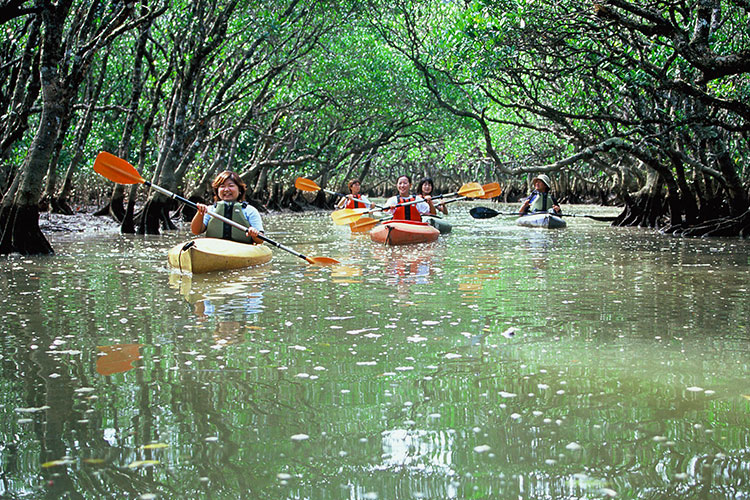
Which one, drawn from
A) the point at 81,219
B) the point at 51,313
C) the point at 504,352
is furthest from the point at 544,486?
the point at 81,219

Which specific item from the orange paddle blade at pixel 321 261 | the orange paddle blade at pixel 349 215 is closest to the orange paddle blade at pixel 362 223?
the orange paddle blade at pixel 349 215

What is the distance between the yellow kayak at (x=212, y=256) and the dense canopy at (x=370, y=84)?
9.03ft

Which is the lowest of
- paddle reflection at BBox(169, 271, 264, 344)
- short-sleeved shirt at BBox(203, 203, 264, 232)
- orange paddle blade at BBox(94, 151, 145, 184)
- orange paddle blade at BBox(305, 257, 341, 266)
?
paddle reflection at BBox(169, 271, 264, 344)

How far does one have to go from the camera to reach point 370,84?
2659cm

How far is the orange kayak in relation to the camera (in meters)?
14.4

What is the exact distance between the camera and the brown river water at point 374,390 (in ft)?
9.55

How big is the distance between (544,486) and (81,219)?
19.7 m

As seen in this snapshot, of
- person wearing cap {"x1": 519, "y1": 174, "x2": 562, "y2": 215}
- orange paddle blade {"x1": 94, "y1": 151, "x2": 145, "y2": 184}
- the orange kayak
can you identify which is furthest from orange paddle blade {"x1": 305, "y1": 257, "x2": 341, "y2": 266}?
person wearing cap {"x1": 519, "y1": 174, "x2": 562, "y2": 215}

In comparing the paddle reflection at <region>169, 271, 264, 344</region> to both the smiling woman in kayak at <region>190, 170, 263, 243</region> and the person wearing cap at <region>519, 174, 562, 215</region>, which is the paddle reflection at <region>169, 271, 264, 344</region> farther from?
the person wearing cap at <region>519, 174, 562, 215</region>

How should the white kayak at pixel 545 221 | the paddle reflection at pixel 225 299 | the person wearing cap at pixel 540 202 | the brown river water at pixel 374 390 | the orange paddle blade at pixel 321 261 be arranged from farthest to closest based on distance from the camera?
the person wearing cap at pixel 540 202 < the white kayak at pixel 545 221 < the orange paddle blade at pixel 321 261 < the paddle reflection at pixel 225 299 < the brown river water at pixel 374 390

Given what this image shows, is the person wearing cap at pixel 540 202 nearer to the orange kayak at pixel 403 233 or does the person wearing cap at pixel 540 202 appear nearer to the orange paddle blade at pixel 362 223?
the orange paddle blade at pixel 362 223

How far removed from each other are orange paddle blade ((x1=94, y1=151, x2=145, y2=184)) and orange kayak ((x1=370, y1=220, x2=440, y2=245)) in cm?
486

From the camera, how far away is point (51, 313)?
20.9 feet

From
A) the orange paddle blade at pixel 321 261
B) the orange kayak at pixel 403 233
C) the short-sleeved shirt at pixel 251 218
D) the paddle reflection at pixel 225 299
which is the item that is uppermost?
the short-sleeved shirt at pixel 251 218
